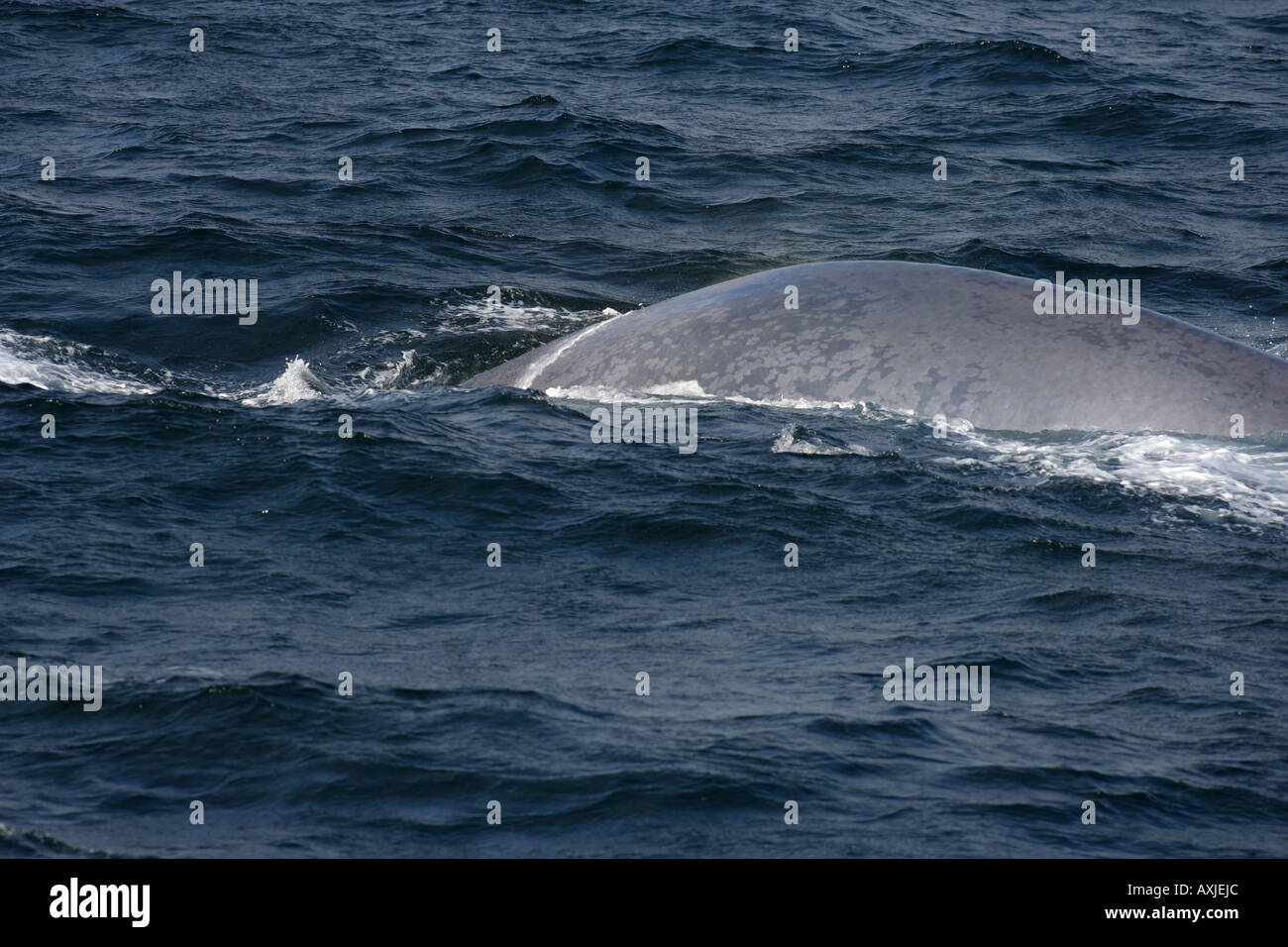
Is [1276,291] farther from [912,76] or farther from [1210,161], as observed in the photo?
[912,76]

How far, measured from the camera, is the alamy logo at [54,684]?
7669mm

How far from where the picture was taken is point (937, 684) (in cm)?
793

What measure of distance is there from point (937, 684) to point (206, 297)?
36.5 ft

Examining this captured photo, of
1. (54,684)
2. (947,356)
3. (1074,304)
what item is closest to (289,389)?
(947,356)

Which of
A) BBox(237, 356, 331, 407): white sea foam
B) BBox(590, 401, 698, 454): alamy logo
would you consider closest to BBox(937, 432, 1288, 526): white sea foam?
BBox(590, 401, 698, 454): alamy logo

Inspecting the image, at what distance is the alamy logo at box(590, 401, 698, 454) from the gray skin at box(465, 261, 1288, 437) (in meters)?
0.22

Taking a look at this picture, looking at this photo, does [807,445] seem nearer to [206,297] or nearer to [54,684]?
[54,684]

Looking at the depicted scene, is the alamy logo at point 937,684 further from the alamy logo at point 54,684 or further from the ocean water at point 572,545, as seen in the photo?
the alamy logo at point 54,684

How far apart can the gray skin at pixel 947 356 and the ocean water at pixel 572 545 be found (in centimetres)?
20

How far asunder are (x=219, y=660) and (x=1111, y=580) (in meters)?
4.97

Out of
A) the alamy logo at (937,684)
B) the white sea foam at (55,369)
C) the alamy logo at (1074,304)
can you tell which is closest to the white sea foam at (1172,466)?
the alamy logo at (1074,304)

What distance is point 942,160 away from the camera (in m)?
22.9

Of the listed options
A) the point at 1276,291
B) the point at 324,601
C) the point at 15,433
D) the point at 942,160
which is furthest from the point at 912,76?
the point at 324,601
